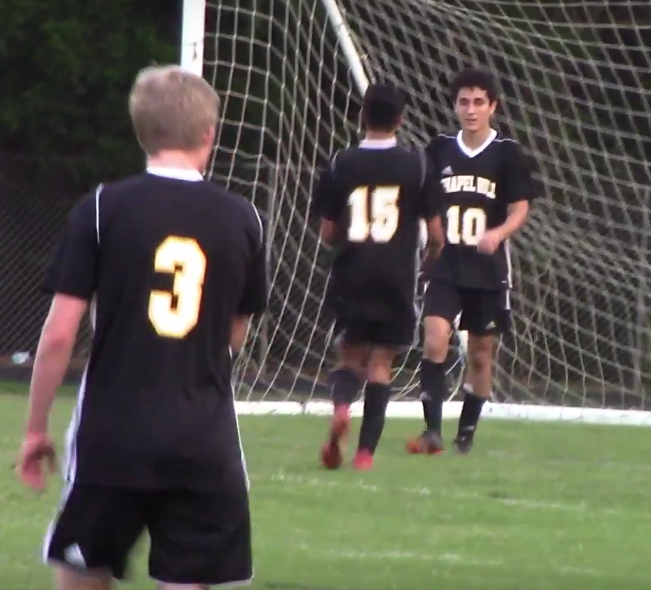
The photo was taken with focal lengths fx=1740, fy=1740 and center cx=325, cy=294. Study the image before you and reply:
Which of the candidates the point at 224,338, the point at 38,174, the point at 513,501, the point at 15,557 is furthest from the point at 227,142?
the point at 224,338

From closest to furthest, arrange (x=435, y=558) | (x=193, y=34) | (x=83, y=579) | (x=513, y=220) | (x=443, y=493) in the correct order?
(x=83, y=579) → (x=435, y=558) → (x=443, y=493) → (x=513, y=220) → (x=193, y=34)

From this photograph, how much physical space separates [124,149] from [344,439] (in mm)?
9795

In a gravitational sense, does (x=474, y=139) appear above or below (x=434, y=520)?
above

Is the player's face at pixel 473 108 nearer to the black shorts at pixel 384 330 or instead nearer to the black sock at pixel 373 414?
the black shorts at pixel 384 330

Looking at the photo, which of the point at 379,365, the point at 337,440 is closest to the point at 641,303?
the point at 379,365

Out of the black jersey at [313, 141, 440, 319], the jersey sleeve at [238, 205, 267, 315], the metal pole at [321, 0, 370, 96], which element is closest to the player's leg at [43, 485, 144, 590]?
the jersey sleeve at [238, 205, 267, 315]

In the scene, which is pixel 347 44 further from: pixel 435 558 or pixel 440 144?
pixel 435 558

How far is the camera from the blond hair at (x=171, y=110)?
352 cm

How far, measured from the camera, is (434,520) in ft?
20.8

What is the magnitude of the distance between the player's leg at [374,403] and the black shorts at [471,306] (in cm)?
82

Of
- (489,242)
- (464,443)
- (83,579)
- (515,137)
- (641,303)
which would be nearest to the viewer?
(83,579)

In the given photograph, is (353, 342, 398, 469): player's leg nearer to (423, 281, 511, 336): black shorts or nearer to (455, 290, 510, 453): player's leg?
(423, 281, 511, 336): black shorts

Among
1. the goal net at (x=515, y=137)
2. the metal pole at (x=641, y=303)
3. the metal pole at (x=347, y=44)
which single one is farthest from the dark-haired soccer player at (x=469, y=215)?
the metal pole at (x=641, y=303)

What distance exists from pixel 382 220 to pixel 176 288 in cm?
407
